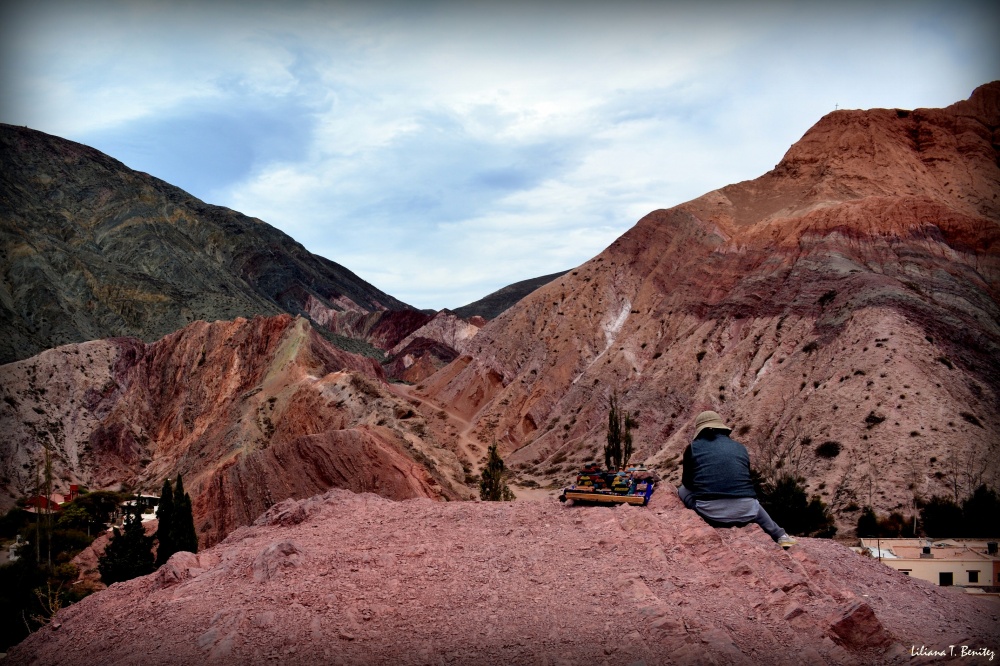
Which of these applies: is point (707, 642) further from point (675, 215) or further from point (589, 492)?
point (675, 215)

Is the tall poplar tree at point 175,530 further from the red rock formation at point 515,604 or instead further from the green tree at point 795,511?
the green tree at point 795,511

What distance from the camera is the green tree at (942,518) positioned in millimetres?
33344

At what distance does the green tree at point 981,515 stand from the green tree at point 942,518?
27cm

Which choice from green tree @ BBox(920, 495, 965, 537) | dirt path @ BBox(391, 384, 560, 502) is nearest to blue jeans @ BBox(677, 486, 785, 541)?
green tree @ BBox(920, 495, 965, 537)

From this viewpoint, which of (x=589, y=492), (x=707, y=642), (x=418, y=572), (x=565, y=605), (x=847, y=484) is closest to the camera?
(x=707, y=642)

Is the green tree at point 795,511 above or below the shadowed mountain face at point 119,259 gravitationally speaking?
below

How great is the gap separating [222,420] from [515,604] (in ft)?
150

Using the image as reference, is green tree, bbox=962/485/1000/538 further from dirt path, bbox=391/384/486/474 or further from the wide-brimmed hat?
dirt path, bbox=391/384/486/474

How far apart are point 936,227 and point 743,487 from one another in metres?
57.1

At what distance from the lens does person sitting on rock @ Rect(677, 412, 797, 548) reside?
11875 millimetres

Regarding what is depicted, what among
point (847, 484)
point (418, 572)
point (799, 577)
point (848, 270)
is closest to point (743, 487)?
point (799, 577)

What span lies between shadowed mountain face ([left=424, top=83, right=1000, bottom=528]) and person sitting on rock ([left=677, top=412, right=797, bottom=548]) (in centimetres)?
2740

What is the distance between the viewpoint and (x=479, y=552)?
38.7ft
